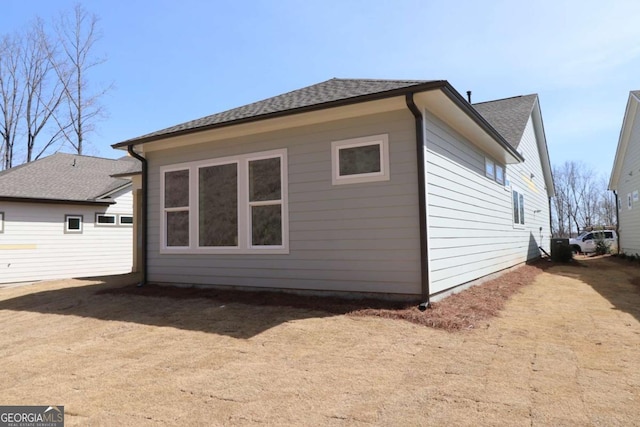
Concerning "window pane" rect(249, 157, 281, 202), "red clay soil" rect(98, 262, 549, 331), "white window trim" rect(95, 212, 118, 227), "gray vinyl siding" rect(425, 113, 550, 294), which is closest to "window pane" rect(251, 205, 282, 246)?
"window pane" rect(249, 157, 281, 202)

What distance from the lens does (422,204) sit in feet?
18.7

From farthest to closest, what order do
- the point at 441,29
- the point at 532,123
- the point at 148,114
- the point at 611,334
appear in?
the point at 148,114 → the point at 532,123 → the point at 441,29 → the point at 611,334

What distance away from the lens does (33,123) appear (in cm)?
2405

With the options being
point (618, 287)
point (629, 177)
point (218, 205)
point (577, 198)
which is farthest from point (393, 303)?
point (577, 198)

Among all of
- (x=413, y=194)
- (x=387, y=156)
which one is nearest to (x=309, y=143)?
(x=387, y=156)

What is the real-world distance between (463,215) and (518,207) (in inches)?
259

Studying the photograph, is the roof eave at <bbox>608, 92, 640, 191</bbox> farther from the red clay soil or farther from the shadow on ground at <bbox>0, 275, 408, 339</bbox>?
the shadow on ground at <bbox>0, 275, 408, 339</bbox>

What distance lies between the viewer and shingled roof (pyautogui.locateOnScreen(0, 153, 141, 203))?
42.2 feet

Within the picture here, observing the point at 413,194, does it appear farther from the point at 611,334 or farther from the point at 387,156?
the point at 611,334

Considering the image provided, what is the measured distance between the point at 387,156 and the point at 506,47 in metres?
4.88

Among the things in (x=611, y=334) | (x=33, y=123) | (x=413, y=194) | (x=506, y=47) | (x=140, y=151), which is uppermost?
(x=33, y=123)

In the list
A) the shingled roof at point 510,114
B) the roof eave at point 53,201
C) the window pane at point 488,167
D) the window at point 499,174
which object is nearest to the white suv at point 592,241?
the shingled roof at point 510,114

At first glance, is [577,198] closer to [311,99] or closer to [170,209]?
[311,99]

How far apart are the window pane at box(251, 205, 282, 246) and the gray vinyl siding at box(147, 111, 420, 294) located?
252mm
